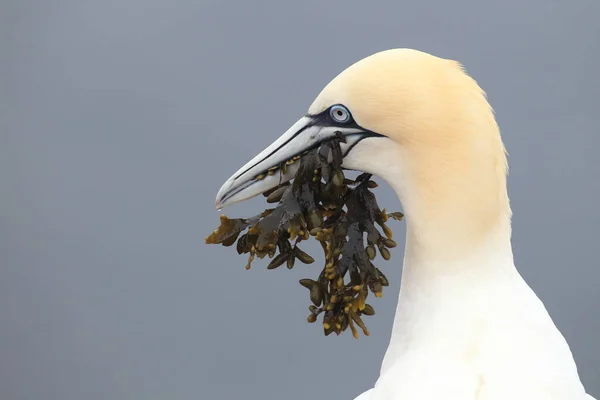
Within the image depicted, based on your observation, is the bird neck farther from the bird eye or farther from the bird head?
the bird eye

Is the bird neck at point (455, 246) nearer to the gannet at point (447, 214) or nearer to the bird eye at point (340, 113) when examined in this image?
the gannet at point (447, 214)

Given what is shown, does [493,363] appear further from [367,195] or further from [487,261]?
[367,195]

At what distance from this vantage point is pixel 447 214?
1.89m

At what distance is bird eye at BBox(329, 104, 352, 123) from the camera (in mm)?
1939

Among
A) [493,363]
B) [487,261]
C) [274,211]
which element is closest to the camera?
[493,363]

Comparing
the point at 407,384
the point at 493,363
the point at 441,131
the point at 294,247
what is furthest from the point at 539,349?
the point at 294,247

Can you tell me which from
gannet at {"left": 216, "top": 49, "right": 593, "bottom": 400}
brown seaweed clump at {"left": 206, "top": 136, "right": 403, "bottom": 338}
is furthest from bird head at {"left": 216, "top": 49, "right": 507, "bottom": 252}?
brown seaweed clump at {"left": 206, "top": 136, "right": 403, "bottom": 338}

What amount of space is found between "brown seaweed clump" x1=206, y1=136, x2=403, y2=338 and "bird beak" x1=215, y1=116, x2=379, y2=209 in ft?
0.06

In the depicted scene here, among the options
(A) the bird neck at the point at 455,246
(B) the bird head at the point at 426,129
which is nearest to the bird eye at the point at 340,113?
(B) the bird head at the point at 426,129

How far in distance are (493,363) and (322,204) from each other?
0.53 metres

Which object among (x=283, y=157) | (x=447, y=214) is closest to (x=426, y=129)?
(x=447, y=214)

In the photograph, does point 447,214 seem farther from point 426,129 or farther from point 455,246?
point 426,129

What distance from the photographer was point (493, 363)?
5.84 feet

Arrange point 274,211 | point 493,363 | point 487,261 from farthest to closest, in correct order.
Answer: point 274,211
point 487,261
point 493,363
